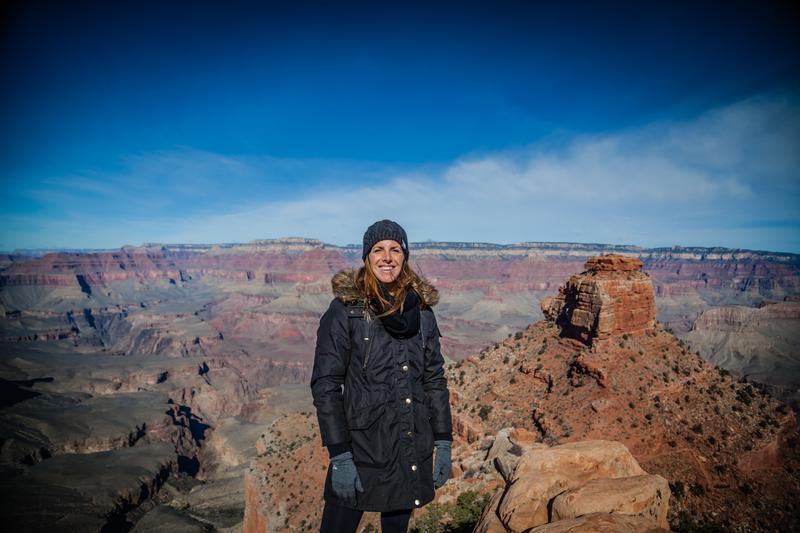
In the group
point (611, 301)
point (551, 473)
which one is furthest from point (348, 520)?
point (611, 301)

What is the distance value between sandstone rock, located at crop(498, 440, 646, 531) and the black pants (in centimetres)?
188

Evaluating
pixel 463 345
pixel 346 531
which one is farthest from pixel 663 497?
pixel 463 345

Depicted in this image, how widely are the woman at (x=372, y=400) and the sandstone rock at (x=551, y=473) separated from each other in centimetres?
206

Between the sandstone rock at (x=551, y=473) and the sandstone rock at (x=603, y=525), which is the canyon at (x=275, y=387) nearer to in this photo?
the sandstone rock at (x=551, y=473)

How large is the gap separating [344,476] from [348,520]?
Result: 901mm

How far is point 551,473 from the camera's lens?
5.98 m

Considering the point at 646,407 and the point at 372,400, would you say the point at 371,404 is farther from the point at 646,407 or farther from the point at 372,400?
the point at 646,407

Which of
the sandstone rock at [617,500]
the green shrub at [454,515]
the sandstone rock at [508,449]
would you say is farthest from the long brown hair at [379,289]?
the sandstone rock at [508,449]

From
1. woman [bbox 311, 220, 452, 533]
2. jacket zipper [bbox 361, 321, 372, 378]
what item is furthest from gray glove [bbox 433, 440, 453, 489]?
jacket zipper [bbox 361, 321, 372, 378]

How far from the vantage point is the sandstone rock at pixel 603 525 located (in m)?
4.04

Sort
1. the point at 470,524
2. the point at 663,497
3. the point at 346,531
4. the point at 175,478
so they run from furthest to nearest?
the point at 175,478
the point at 470,524
the point at 663,497
the point at 346,531

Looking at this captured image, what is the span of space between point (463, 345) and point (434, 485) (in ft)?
397

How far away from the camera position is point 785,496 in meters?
12.9

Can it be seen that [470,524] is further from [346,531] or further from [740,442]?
[740,442]
